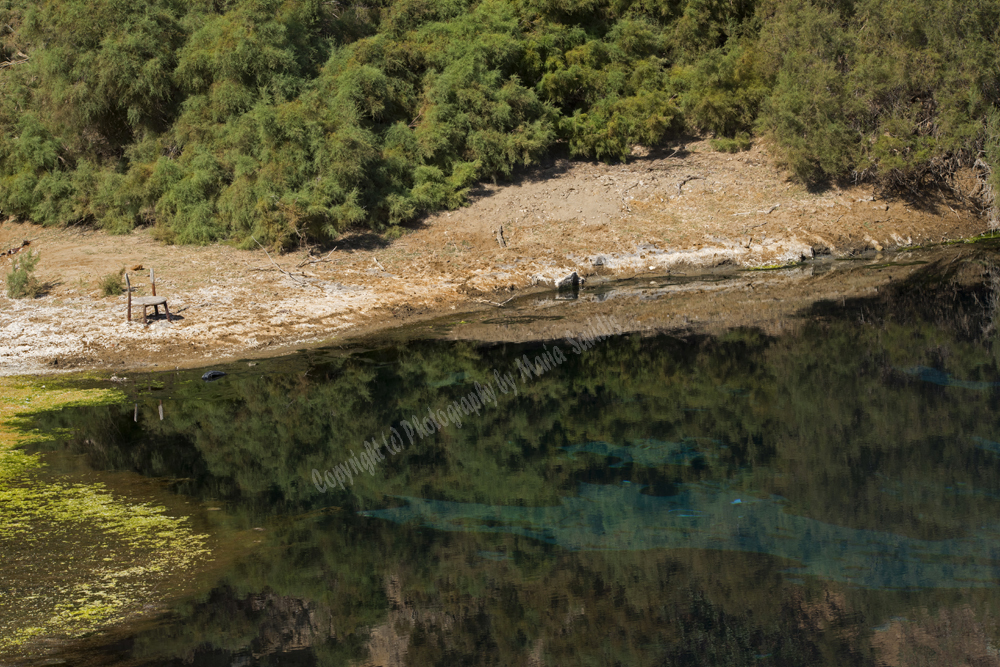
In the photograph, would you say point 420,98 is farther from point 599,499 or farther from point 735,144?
point 599,499

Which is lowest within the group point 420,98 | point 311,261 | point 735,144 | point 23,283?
point 311,261

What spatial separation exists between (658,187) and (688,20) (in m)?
5.71

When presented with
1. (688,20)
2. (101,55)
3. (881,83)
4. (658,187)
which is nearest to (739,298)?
(658,187)

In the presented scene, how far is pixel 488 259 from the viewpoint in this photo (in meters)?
20.8

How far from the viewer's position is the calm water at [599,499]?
24.8 feet

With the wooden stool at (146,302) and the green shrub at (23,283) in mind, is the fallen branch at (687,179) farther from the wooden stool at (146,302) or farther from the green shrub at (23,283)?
the green shrub at (23,283)

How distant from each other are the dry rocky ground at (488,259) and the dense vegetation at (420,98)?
78 centimetres

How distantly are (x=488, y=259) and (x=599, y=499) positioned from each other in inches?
443

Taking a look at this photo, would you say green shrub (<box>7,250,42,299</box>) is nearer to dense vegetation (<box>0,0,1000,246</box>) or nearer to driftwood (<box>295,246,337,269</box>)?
dense vegetation (<box>0,0,1000,246</box>)

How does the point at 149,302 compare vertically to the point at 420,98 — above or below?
below

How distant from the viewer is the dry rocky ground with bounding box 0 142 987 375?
1691cm

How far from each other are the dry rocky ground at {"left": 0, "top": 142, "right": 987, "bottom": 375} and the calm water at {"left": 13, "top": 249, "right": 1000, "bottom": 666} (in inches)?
77.4

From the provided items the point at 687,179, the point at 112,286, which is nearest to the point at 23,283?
the point at 112,286

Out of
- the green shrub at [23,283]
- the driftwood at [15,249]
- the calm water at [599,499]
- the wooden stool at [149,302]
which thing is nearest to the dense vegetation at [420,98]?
the driftwood at [15,249]
